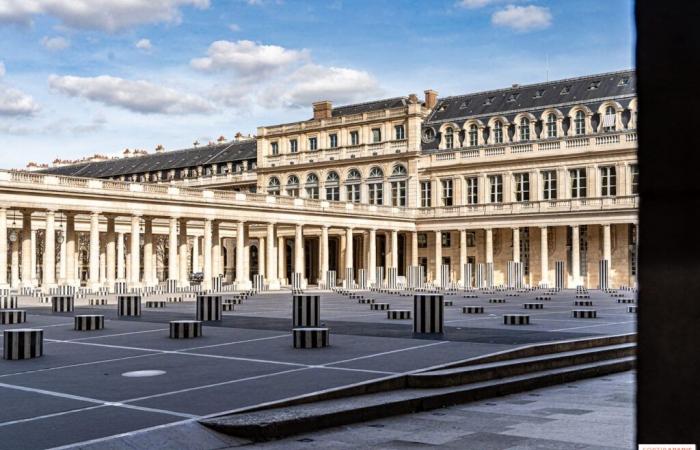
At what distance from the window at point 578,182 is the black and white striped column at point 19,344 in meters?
60.1

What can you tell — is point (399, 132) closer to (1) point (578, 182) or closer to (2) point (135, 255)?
(1) point (578, 182)

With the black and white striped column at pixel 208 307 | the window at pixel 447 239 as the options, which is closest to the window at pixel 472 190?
the window at pixel 447 239

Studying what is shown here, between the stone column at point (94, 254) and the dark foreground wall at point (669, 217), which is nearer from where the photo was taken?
the dark foreground wall at point (669, 217)

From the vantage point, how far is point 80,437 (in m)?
8.48

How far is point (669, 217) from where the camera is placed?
2.73 meters

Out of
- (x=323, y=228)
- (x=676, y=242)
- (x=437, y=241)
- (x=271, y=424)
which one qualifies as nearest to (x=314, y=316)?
(x=271, y=424)

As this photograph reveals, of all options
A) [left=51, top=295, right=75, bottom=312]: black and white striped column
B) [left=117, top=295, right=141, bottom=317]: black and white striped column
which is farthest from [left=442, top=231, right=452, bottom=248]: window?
[left=117, top=295, right=141, bottom=317]: black and white striped column

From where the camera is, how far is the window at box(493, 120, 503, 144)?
7481 cm

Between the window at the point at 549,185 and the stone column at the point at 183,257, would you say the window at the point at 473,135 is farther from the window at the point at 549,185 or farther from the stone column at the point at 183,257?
the stone column at the point at 183,257

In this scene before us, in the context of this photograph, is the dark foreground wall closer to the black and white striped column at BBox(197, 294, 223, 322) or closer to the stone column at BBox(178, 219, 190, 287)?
the black and white striped column at BBox(197, 294, 223, 322)

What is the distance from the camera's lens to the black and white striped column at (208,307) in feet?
80.7

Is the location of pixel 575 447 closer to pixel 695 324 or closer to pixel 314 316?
pixel 695 324

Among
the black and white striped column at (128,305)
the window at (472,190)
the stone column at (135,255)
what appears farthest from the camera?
the window at (472,190)

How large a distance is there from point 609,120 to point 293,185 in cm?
3487
